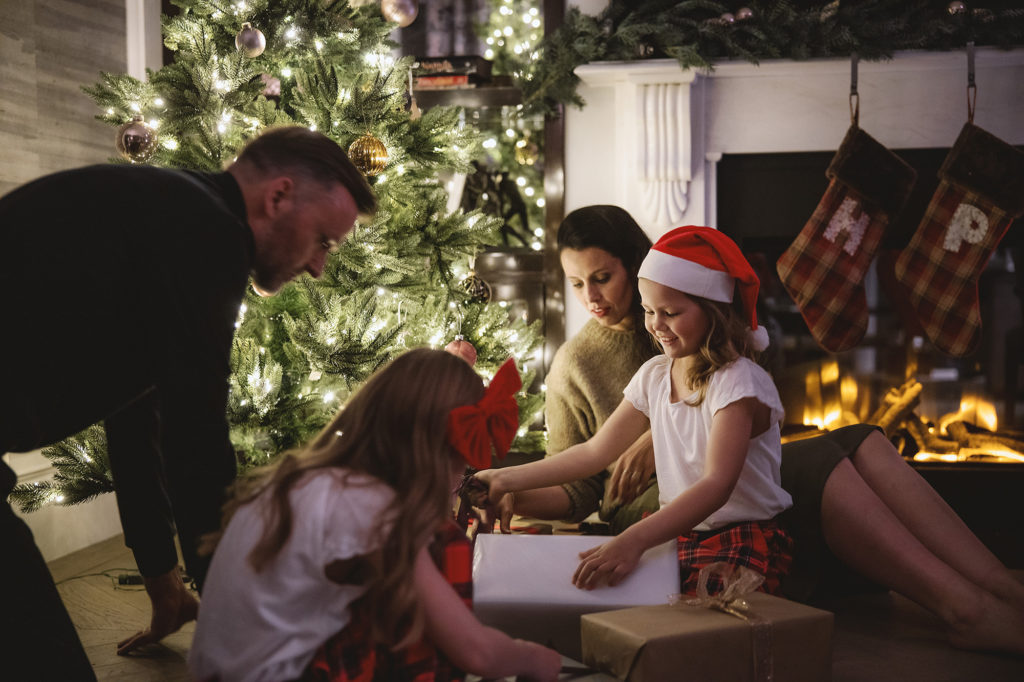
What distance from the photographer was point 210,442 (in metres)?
1.31

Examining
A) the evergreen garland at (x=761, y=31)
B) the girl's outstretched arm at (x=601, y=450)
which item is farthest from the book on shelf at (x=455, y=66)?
the girl's outstretched arm at (x=601, y=450)

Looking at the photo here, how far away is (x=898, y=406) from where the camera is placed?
3.38 metres

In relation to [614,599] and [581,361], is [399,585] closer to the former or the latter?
[614,599]

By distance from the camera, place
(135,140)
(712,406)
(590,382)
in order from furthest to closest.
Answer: (590,382)
(135,140)
(712,406)

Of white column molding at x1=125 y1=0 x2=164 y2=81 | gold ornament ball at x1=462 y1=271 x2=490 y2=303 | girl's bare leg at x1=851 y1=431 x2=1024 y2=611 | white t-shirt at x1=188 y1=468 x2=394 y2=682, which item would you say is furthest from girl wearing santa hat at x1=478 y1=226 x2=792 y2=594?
white column molding at x1=125 y1=0 x2=164 y2=81

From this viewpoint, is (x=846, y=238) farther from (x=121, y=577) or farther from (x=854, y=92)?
(x=121, y=577)

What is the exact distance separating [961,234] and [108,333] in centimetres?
281

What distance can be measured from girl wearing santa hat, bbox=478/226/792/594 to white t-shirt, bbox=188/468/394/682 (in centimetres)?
87

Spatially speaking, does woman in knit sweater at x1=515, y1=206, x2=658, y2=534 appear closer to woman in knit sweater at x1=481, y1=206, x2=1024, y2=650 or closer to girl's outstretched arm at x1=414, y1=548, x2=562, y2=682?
woman in knit sweater at x1=481, y1=206, x2=1024, y2=650

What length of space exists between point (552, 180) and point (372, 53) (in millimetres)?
952

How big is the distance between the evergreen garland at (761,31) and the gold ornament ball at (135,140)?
4.89 feet

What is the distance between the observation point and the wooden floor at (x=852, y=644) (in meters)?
1.95

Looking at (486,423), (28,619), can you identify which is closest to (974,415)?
(486,423)

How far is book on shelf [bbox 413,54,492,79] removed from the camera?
3.53 m
